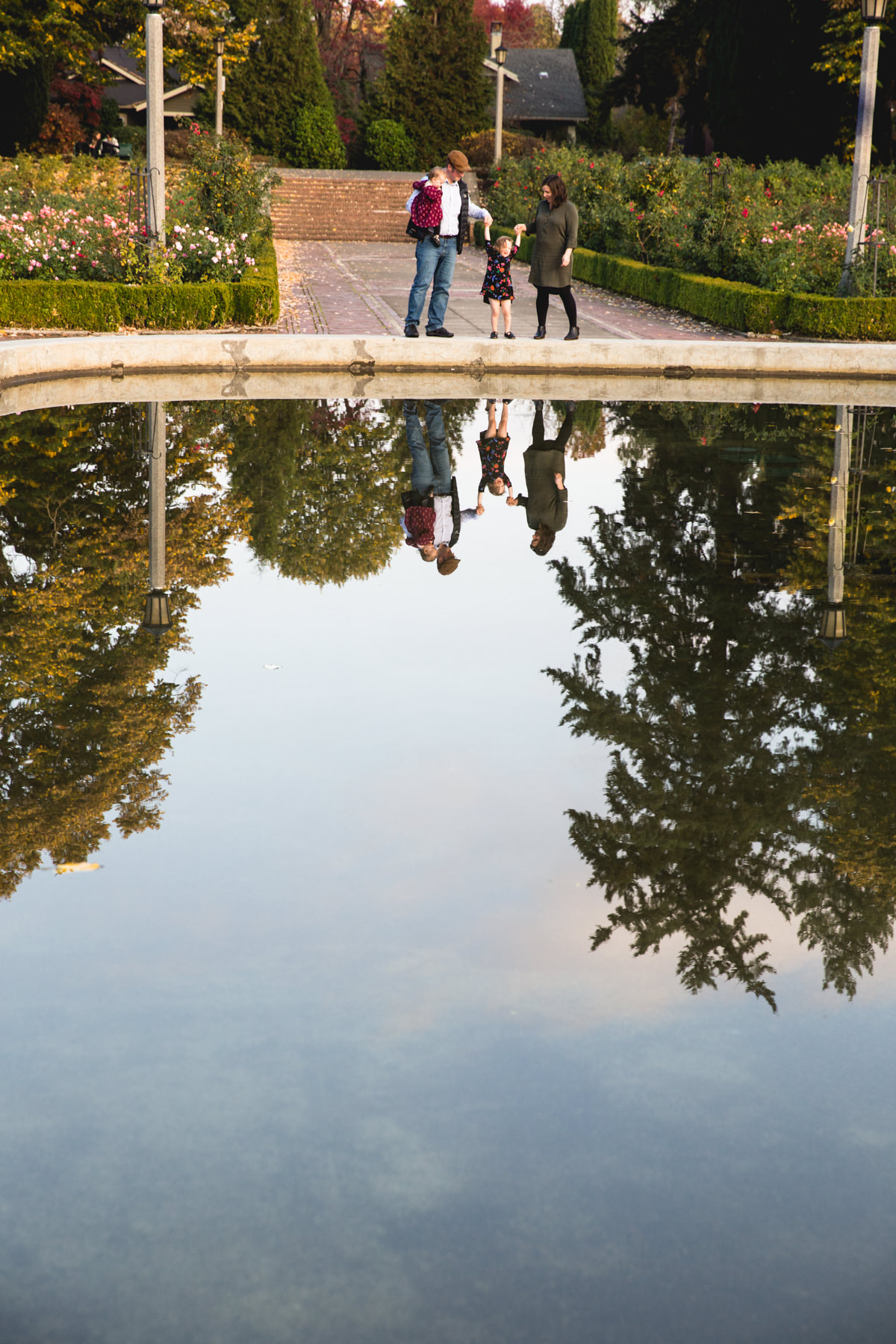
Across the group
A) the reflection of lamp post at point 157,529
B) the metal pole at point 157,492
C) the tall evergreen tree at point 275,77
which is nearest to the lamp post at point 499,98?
the tall evergreen tree at point 275,77

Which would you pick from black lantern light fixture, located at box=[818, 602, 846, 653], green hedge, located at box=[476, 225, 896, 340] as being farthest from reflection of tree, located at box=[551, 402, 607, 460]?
green hedge, located at box=[476, 225, 896, 340]

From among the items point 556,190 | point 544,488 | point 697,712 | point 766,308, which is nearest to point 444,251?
point 556,190

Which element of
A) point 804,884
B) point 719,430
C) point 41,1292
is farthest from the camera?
point 719,430

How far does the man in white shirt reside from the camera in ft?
44.5

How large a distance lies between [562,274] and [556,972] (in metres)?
12.7

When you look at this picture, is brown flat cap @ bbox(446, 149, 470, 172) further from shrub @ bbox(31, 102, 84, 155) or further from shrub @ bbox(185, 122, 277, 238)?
shrub @ bbox(31, 102, 84, 155)

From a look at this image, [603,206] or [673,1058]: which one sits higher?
[603,206]

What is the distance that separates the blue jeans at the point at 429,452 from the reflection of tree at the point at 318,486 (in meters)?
0.14

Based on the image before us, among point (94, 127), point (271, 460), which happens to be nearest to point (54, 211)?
point (271, 460)

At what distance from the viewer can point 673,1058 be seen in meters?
3.16

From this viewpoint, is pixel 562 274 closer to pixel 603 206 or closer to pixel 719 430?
pixel 719 430

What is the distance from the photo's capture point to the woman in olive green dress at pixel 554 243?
14.8 meters

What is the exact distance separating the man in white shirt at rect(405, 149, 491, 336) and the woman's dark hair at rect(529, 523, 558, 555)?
6.00 m

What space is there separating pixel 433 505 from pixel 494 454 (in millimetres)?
1820
